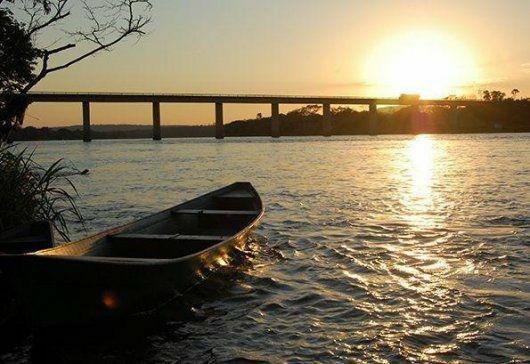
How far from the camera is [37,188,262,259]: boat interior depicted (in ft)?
29.5

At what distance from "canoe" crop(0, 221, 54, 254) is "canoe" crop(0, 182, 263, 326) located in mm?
556

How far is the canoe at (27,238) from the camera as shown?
25.7ft

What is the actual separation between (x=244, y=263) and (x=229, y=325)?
3373 millimetres

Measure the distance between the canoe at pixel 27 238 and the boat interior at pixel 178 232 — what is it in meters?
0.56

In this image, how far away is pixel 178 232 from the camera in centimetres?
1197

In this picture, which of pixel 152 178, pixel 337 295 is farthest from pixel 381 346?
pixel 152 178

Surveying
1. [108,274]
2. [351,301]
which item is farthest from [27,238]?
[351,301]

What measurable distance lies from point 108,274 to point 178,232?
18.0ft

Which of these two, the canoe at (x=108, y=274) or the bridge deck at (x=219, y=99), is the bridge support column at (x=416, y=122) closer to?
the bridge deck at (x=219, y=99)

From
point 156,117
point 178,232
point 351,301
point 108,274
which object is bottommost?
point 351,301

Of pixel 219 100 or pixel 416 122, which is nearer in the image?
pixel 219 100

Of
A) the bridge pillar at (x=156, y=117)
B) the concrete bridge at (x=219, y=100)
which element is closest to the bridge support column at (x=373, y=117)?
the concrete bridge at (x=219, y=100)

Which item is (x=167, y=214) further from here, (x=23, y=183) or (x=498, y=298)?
(x=498, y=298)

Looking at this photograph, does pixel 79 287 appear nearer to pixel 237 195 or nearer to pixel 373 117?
pixel 237 195
